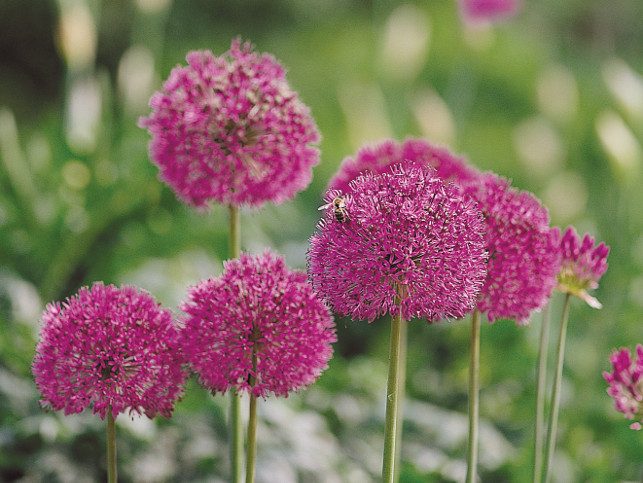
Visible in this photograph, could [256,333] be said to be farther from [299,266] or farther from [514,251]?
[299,266]

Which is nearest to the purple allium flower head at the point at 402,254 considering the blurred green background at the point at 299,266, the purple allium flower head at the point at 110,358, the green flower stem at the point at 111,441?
the purple allium flower head at the point at 110,358

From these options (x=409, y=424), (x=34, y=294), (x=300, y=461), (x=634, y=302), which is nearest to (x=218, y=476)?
(x=300, y=461)

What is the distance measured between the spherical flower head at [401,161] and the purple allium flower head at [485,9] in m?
2.80

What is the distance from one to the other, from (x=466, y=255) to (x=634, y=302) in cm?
226

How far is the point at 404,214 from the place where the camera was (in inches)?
46.4

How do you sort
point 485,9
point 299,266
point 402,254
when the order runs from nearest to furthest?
point 402,254
point 299,266
point 485,9

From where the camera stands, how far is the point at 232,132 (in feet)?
4.85

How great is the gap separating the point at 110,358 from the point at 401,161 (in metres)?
0.60

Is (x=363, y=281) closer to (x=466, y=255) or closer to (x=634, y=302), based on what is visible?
(x=466, y=255)

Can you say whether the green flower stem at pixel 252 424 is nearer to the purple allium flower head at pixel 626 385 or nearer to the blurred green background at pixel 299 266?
the purple allium flower head at pixel 626 385

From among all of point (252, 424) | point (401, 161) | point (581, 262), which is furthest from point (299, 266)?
point (252, 424)

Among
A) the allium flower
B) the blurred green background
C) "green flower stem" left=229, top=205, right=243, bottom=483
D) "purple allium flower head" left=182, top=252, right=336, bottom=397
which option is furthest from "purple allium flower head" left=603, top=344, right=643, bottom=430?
the blurred green background

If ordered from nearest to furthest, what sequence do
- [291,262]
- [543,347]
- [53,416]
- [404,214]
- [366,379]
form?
[404,214] < [543,347] < [53,416] < [366,379] < [291,262]

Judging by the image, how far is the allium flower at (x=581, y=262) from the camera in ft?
4.63
